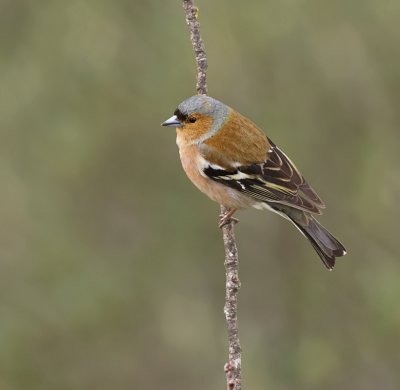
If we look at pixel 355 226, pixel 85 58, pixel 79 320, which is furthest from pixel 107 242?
pixel 355 226

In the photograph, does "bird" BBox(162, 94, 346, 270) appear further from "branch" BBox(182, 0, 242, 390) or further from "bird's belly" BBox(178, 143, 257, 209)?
"branch" BBox(182, 0, 242, 390)

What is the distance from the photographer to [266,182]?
6270 millimetres

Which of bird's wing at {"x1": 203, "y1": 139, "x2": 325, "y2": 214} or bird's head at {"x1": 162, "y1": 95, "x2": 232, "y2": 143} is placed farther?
bird's head at {"x1": 162, "y1": 95, "x2": 232, "y2": 143}

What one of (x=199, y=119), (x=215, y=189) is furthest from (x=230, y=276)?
(x=199, y=119)

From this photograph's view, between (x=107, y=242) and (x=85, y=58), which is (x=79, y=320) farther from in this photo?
(x=85, y=58)

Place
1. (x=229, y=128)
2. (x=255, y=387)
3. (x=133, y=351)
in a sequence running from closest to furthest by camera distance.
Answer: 1. (x=229, y=128)
2. (x=255, y=387)
3. (x=133, y=351)

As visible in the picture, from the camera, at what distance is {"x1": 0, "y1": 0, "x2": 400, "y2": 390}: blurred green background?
7934 mm

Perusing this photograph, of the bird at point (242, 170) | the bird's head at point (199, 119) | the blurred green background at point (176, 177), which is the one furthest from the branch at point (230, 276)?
the blurred green background at point (176, 177)

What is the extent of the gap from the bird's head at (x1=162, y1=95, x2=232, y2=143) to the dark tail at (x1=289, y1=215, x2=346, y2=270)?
928 mm

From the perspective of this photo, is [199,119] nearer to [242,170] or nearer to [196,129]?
[196,129]

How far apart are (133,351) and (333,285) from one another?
81.0 inches

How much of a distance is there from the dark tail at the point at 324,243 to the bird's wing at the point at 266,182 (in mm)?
227

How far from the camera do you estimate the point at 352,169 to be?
8070 mm

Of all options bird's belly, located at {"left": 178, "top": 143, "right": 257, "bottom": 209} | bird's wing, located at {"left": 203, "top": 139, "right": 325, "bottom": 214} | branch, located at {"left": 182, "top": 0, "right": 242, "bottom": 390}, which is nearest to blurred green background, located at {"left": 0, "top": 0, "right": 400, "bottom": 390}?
bird's wing, located at {"left": 203, "top": 139, "right": 325, "bottom": 214}
